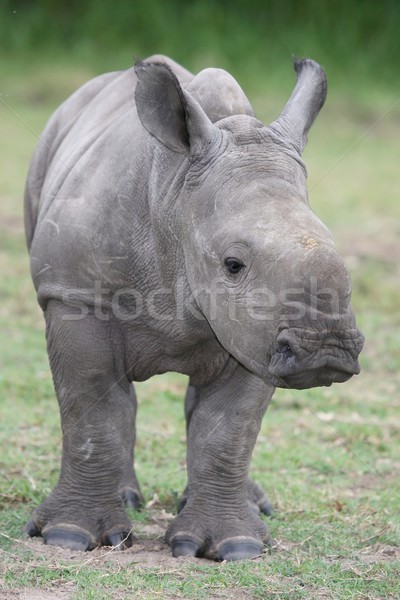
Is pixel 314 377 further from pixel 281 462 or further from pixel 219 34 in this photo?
pixel 219 34

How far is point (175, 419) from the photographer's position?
7953 mm

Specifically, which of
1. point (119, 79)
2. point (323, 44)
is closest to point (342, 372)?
point (119, 79)

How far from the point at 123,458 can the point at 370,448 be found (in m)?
2.42

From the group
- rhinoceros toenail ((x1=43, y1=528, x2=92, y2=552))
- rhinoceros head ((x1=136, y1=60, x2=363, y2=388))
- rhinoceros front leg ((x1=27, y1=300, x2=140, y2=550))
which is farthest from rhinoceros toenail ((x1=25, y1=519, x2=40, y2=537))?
rhinoceros head ((x1=136, y1=60, x2=363, y2=388))

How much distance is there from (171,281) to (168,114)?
710mm

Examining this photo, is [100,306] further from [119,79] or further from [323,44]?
[323,44]

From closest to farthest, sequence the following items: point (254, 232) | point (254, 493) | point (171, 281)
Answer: point (254, 232) → point (171, 281) → point (254, 493)

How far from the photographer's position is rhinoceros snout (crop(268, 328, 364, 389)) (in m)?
4.41

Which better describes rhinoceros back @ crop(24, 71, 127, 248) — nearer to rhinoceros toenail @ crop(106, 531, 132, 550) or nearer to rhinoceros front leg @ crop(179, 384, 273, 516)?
rhinoceros front leg @ crop(179, 384, 273, 516)

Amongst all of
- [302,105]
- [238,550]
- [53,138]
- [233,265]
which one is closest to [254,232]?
[233,265]

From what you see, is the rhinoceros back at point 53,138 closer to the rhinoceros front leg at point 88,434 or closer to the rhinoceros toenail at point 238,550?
the rhinoceros front leg at point 88,434

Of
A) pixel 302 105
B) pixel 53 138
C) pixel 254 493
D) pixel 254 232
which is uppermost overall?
pixel 302 105

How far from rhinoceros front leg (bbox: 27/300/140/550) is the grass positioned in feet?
0.48

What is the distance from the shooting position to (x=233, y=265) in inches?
187
